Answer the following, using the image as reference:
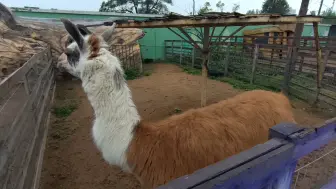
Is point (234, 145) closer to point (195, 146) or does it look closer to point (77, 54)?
point (195, 146)

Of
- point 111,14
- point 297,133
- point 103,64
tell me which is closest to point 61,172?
point 103,64

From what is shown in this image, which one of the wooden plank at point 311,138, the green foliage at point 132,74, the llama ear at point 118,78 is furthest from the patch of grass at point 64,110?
the wooden plank at point 311,138

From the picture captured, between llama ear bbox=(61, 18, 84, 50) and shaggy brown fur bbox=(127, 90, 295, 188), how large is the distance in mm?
950

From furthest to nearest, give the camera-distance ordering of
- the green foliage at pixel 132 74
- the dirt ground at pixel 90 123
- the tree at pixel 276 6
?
the tree at pixel 276 6
the green foliage at pixel 132 74
the dirt ground at pixel 90 123

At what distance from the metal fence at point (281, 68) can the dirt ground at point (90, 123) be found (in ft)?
1.86

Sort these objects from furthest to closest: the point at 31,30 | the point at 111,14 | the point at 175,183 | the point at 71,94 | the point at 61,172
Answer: the point at 111,14 → the point at 31,30 → the point at 71,94 → the point at 61,172 → the point at 175,183

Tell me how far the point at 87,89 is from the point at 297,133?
1.62 metres

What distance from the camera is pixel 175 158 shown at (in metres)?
1.70

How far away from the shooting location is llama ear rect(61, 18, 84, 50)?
1815 millimetres

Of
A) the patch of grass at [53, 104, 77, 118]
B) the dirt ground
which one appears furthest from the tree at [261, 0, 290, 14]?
the patch of grass at [53, 104, 77, 118]

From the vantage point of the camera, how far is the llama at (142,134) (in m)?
1.71

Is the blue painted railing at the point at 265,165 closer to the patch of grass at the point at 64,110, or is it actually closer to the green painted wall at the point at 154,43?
the patch of grass at the point at 64,110

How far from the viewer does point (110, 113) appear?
1.76 metres

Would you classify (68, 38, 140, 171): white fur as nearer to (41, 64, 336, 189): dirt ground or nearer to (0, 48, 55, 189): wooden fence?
(0, 48, 55, 189): wooden fence
